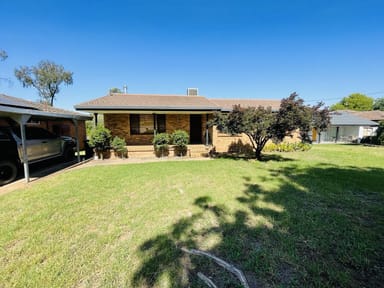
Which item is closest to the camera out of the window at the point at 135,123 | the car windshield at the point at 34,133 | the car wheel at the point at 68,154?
the car windshield at the point at 34,133

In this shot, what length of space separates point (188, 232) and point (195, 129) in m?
10.1

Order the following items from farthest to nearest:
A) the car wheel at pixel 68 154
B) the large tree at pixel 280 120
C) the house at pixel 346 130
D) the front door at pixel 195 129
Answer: the house at pixel 346 130
the front door at pixel 195 129
the car wheel at pixel 68 154
the large tree at pixel 280 120

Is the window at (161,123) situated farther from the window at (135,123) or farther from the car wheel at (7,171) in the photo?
the car wheel at (7,171)

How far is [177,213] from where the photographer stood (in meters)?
3.60

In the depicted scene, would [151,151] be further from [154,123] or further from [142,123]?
[142,123]

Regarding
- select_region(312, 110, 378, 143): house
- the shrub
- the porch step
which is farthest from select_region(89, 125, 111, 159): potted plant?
select_region(312, 110, 378, 143): house

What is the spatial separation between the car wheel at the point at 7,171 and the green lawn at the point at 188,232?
4.69 feet

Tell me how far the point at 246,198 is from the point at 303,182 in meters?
2.46

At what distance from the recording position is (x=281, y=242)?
2637 mm

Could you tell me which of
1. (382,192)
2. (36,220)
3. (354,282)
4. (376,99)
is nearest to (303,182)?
(382,192)

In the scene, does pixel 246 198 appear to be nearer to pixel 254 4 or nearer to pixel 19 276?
pixel 19 276

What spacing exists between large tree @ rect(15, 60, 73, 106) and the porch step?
26410 mm

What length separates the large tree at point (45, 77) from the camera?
85.4 feet

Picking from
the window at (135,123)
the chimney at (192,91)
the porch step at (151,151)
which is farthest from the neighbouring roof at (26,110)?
the chimney at (192,91)
